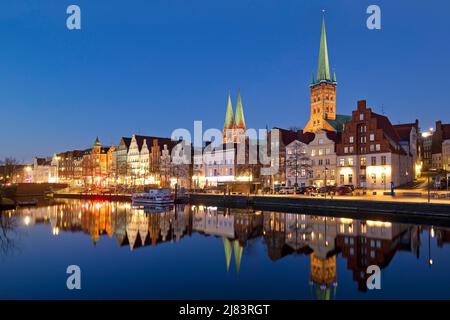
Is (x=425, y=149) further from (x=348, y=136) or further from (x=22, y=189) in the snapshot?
(x=22, y=189)

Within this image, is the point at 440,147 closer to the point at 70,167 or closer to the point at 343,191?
the point at 343,191

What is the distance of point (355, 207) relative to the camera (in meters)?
46.1

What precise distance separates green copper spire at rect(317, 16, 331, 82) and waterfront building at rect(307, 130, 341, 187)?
68914 mm

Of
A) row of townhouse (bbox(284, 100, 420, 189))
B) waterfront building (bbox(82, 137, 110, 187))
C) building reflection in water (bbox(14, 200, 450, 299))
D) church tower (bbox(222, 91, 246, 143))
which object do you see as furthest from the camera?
waterfront building (bbox(82, 137, 110, 187))

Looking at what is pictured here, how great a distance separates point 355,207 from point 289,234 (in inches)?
577

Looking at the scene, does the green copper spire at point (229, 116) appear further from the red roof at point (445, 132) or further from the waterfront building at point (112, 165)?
the red roof at point (445, 132)

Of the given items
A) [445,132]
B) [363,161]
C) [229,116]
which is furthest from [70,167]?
[445,132]

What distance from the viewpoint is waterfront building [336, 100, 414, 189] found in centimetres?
6894

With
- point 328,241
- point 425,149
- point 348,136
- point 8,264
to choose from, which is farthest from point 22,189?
point 425,149

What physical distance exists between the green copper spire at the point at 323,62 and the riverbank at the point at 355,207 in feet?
303

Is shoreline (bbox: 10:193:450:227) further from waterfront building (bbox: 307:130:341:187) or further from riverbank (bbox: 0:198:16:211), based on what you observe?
waterfront building (bbox: 307:130:341:187)

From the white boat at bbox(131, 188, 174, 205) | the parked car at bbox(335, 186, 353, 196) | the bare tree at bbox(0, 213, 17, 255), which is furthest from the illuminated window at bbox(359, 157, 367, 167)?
the bare tree at bbox(0, 213, 17, 255)

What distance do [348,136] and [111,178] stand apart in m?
84.1
